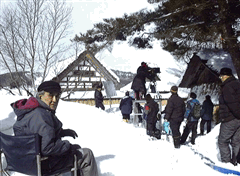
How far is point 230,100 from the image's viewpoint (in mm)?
3529

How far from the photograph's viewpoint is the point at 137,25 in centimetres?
901

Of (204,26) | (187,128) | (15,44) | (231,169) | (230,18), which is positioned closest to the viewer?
(231,169)

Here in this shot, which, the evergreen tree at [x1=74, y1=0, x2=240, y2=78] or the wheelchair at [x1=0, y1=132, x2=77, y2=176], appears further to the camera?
the evergreen tree at [x1=74, y1=0, x2=240, y2=78]

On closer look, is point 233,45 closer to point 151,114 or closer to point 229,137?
point 151,114

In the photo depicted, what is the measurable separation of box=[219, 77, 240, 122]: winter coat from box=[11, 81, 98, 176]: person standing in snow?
2385 mm

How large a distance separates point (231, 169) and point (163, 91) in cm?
2099

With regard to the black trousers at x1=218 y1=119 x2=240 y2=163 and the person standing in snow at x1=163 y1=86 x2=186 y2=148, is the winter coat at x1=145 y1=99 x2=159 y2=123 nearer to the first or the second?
the person standing in snow at x1=163 y1=86 x2=186 y2=148

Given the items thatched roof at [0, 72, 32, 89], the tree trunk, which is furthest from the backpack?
thatched roof at [0, 72, 32, 89]

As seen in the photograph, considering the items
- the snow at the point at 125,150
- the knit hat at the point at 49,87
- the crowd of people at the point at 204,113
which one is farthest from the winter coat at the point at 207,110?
the knit hat at the point at 49,87

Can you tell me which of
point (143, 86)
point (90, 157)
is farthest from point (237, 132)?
point (143, 86)

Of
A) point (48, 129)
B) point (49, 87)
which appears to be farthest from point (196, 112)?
point (48, 129)

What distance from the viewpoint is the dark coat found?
191cm

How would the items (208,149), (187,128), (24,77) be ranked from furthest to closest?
(24,77), (187,128), (208,149)

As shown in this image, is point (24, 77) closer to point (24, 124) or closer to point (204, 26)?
point (204, 26)
